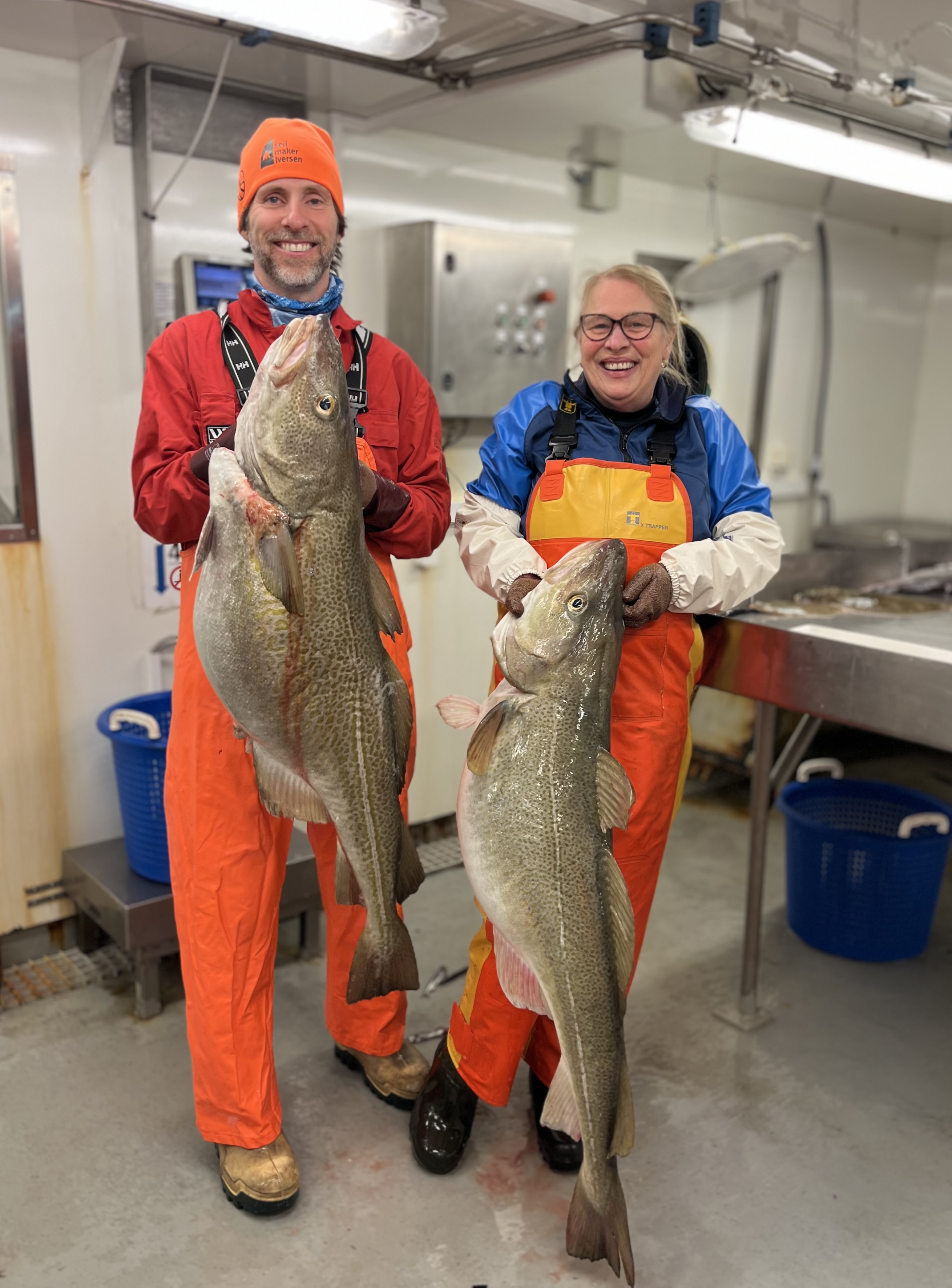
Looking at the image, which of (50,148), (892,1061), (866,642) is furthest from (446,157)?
(892,1061)

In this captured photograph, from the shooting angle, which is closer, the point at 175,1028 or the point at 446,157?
the point at 175,1028

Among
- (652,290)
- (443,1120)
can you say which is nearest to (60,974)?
(443,1120)

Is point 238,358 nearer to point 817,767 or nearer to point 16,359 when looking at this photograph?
point 16,359

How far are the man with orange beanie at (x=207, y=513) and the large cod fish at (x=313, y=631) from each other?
0.76 feet

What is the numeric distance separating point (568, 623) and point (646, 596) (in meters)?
0.27

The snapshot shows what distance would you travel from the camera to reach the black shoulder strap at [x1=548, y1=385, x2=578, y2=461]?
2303 millimetres

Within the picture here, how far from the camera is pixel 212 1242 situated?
227 cm

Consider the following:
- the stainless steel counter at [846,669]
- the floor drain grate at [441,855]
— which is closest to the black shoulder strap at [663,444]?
the stainless steel counter at [846,669]

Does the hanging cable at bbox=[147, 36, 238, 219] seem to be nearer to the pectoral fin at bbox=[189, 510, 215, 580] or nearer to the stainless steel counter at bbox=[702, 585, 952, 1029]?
the pectoral fin at bbox=[189, 510, 215, 580]

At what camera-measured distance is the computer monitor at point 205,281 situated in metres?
3.24

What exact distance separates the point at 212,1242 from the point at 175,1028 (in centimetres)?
86

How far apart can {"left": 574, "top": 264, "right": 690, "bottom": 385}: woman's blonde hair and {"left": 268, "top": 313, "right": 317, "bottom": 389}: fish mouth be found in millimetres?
843

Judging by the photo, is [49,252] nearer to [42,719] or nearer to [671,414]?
[42,719]

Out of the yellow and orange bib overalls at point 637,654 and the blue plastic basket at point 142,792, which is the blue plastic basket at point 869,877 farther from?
the blue plastic basket at point 142,792
